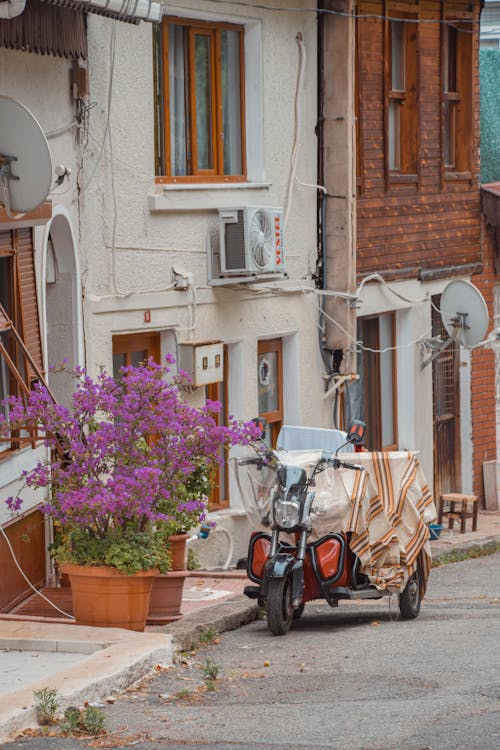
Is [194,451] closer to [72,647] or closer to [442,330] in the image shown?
[72,647]

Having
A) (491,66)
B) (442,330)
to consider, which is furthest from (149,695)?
(491,66)

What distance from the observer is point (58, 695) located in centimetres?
775

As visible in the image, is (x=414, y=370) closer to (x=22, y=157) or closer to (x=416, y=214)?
(x=416, y=214)

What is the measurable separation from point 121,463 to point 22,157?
206cm

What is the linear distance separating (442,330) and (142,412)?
31.5ft

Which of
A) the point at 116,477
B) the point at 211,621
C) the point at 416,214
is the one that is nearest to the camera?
the point at 116,477

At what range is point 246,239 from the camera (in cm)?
1391

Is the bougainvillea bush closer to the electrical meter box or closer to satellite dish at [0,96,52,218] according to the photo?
satellite dish at [0,96,52,218]

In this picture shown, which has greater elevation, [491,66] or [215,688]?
[491,66]

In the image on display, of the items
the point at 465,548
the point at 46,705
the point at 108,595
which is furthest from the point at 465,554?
the point at 46,705

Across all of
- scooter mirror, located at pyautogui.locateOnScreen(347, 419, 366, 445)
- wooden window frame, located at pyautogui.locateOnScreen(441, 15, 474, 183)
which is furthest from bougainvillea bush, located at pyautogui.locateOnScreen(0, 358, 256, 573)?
wooden window frame, located at pyautogui.locateOnScreen(441, 15, 474, 183)

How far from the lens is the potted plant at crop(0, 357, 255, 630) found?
9688 mm

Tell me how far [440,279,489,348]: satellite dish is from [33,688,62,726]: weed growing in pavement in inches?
407

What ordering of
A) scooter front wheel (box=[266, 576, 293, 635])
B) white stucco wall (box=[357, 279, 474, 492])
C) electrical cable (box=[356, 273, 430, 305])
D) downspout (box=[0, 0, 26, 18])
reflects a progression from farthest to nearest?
white stucco wall (box=[357, 279, 474, 492]) → electrical cable (box=[356, 273, 430, 305]) → scooter front wheel (box=[266, 576, 293, 635]) → downspout (box=[0, 0, 26, 18])
